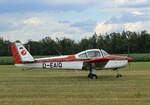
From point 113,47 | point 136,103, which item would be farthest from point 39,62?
point 113,47

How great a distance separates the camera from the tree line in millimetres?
62816

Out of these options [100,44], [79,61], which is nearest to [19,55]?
[79,61]

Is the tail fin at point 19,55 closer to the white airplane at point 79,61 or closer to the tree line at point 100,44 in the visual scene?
the white airplane at point 79,61

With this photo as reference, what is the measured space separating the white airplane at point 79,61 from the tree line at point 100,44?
38.5 metres

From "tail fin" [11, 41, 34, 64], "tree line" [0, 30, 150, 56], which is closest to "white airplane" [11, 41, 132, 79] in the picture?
"tail fin" [11, 41, 34, 64]

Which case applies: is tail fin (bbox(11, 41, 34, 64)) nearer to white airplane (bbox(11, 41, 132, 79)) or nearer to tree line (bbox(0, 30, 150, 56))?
white airplane (bbox(11, 41, 132, 79))

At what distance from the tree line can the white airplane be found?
3847 cm

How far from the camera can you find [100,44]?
62.8 m

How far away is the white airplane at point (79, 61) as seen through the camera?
1908 cm

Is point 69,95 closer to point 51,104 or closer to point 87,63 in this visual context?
point 51,104

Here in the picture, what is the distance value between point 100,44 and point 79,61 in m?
43.8

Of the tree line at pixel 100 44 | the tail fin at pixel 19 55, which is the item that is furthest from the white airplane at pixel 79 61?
the tree line at pixel 100 44

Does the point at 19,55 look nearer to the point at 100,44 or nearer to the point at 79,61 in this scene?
the point at 79,61

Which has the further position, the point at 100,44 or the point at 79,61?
the point at 100,44
